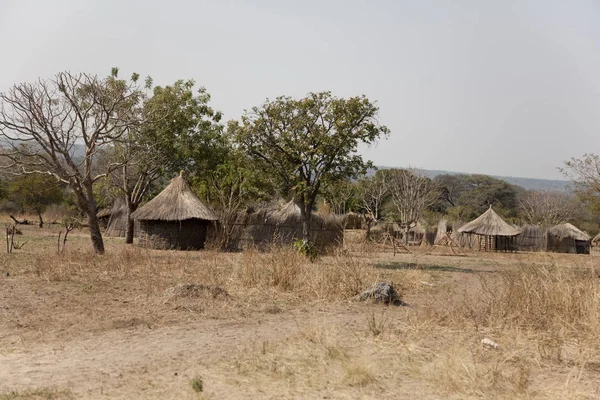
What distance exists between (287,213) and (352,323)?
51.6 feet

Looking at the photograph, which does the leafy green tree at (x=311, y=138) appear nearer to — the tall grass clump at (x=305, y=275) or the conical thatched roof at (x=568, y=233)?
the tall grass clump at (x=305, y=275)

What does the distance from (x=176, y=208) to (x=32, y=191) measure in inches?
765

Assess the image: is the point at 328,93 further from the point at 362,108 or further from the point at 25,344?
the point at 25,344

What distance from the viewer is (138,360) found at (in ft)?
17.5

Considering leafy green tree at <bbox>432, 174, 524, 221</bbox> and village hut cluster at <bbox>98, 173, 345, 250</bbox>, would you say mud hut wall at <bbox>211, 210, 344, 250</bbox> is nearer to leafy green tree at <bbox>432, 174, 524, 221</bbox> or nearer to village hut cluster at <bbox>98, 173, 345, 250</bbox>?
village hut cluster at <bbox>98, 173, 345, 250</bbox>

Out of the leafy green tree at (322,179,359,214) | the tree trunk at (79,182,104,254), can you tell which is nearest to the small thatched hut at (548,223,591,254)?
the leafy green tree at (322,179,359,214)

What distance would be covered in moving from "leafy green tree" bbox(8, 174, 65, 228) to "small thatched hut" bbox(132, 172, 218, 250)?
14.4 metres

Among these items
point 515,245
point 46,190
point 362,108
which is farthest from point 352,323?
point 46,190

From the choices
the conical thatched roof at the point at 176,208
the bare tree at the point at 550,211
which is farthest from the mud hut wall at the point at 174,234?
the bare tree at the point at 550,211

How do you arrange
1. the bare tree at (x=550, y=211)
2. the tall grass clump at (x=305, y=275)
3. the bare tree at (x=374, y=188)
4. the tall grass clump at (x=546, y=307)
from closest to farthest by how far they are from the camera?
the tall grass clump at (x=546, y=307) → the tall grass clump at (x=305, y=275) → the bare tree at (x=374, y=188) → the bare tree at (x=550, y=211)

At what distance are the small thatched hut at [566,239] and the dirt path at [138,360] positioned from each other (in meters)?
29.3

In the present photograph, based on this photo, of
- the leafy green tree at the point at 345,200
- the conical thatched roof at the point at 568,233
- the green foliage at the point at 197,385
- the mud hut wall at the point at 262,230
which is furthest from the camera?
the leafy green tree at the point at 345,200

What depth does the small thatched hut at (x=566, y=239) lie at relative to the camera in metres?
32.2

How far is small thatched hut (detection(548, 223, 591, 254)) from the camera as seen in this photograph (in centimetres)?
3216
